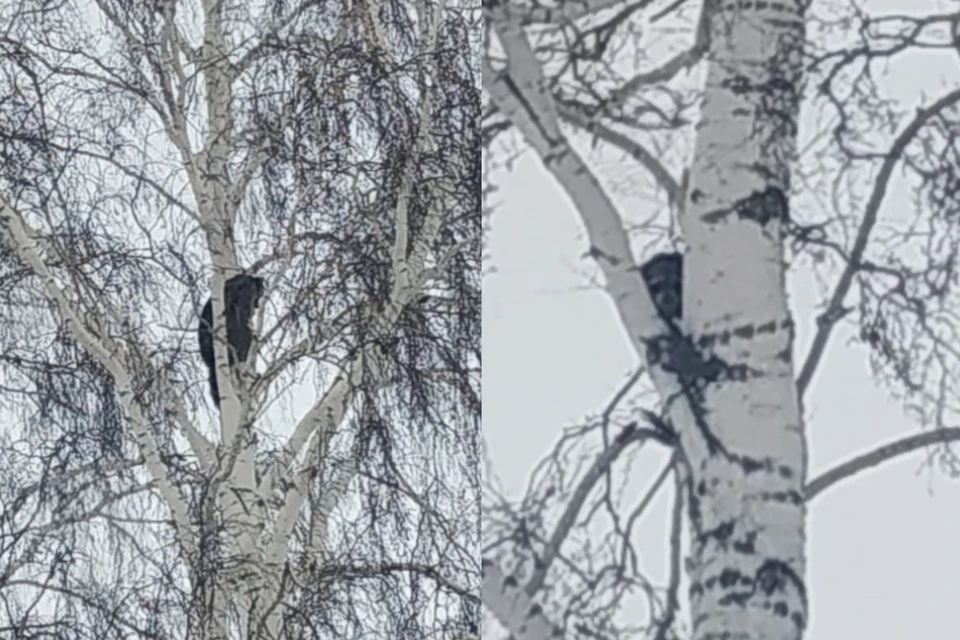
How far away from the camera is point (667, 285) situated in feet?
2.91

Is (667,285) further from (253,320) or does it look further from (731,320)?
(253,320)

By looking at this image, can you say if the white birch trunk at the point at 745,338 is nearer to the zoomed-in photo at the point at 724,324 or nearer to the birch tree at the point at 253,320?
the zoomed-in photo at the point at 724,324

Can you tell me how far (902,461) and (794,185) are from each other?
0.59 feet

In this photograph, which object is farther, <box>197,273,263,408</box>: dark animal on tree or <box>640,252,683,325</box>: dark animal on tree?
<box>197,273,263,408</box>: dark animal on tree

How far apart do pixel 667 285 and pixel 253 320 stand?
2.69 ft

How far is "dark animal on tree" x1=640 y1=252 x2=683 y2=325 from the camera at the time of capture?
883mm

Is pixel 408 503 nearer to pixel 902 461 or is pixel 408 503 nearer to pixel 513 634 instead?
pixel 513 634

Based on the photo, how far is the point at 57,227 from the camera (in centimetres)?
163

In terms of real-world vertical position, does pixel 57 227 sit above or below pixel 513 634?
above

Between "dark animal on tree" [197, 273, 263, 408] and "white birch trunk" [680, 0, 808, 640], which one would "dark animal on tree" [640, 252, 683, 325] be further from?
"dark animal on tree" [197, 273, 263, 408]

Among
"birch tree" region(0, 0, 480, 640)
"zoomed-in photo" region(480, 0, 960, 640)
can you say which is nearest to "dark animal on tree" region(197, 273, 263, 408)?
"birch tree" region(0, 0, 480, 640)

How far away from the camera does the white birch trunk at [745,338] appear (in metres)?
0.84

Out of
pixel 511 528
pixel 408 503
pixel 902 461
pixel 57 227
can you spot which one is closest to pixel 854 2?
pixel 902 461

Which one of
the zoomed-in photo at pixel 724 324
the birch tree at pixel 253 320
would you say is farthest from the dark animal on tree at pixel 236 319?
the zoomed-in photo at pixel 724 324
